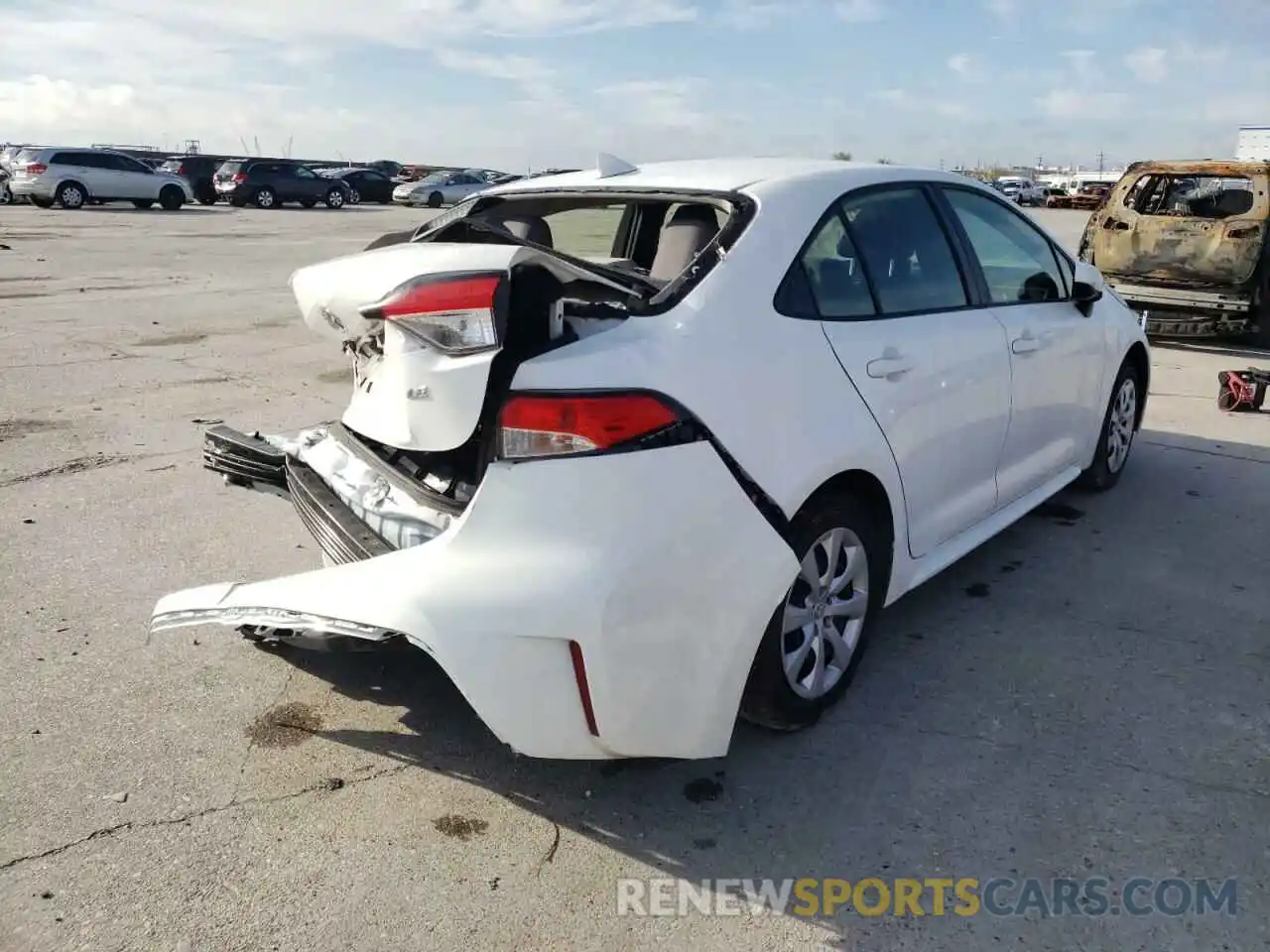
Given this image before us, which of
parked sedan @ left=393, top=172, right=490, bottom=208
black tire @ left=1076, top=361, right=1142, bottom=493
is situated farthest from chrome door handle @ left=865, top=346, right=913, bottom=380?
parked sedan @ left=393, top=172, right=490, bottom=208

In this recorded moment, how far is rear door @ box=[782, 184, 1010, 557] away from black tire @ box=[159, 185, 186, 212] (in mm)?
34211

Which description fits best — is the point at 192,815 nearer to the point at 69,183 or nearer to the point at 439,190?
the point at 69,183

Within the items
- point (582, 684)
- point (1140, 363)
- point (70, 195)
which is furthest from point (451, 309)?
point (70, 195)

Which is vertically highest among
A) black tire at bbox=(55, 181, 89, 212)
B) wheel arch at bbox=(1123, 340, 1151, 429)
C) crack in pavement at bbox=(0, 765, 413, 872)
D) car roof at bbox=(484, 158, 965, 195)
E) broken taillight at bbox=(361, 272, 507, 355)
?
black tire at bbox=(55, 181, 89, 212)

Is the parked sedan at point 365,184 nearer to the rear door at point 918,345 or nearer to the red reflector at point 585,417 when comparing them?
the rear door at point 918,345

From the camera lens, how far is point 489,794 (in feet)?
9.77

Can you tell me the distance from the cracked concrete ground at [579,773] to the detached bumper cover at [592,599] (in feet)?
1.29

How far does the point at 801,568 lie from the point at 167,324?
9627 millimetres

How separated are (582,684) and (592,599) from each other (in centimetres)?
22

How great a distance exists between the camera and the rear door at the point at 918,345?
3.27m

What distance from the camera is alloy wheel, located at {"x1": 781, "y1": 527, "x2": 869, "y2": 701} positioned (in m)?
3.14

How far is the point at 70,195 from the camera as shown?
3158cm

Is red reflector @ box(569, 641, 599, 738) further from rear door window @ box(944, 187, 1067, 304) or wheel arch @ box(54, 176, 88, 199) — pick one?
wheel arch @ box(54, 176, 88, 199)

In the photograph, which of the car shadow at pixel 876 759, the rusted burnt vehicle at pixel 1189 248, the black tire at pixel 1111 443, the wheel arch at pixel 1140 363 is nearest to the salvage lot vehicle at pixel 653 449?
the car shadow at pixel 876 759
